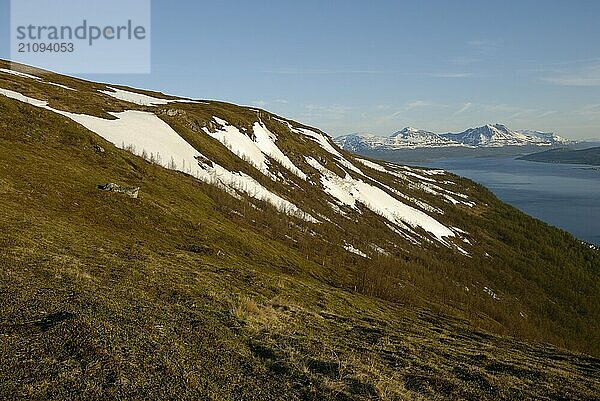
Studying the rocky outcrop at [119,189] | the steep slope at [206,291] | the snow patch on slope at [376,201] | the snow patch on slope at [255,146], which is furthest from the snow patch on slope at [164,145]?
the snow patch on slope at [376,201]

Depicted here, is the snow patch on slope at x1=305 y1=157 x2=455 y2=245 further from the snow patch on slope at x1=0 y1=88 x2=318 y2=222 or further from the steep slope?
the snow patch on slope at x1=0 y1=88 x2=318 y2=222

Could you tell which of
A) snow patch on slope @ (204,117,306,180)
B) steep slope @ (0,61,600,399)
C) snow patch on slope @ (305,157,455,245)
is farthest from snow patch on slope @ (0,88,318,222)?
snow patch on slope @ (305,157,455,245)

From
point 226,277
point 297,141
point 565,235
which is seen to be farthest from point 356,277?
point 565,235

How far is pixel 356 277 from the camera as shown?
190 feet

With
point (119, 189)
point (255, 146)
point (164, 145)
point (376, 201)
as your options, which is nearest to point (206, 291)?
point (119, 189)

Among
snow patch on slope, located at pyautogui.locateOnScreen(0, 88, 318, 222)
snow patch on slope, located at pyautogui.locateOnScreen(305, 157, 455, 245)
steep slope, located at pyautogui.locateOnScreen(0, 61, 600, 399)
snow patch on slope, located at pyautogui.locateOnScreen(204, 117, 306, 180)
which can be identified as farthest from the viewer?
snow patch on slope, located at pyautogui.locateOnScreen(305, 157, 455, 245)

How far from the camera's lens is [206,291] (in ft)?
71.0

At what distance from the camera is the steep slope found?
13.1 metres

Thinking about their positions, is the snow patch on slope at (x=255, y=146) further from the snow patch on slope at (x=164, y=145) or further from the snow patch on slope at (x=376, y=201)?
the snow patch on slope at (x=164, y=145)

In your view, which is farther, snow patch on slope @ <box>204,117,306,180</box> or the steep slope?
snow patch on slope @ <box>204,117,306,180</box>

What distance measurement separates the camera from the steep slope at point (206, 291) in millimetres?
13117

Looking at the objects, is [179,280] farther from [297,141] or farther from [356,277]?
[297,141]

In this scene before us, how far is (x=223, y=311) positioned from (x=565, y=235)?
169 metres

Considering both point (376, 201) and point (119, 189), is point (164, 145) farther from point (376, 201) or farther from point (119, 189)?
point (376, 201)
